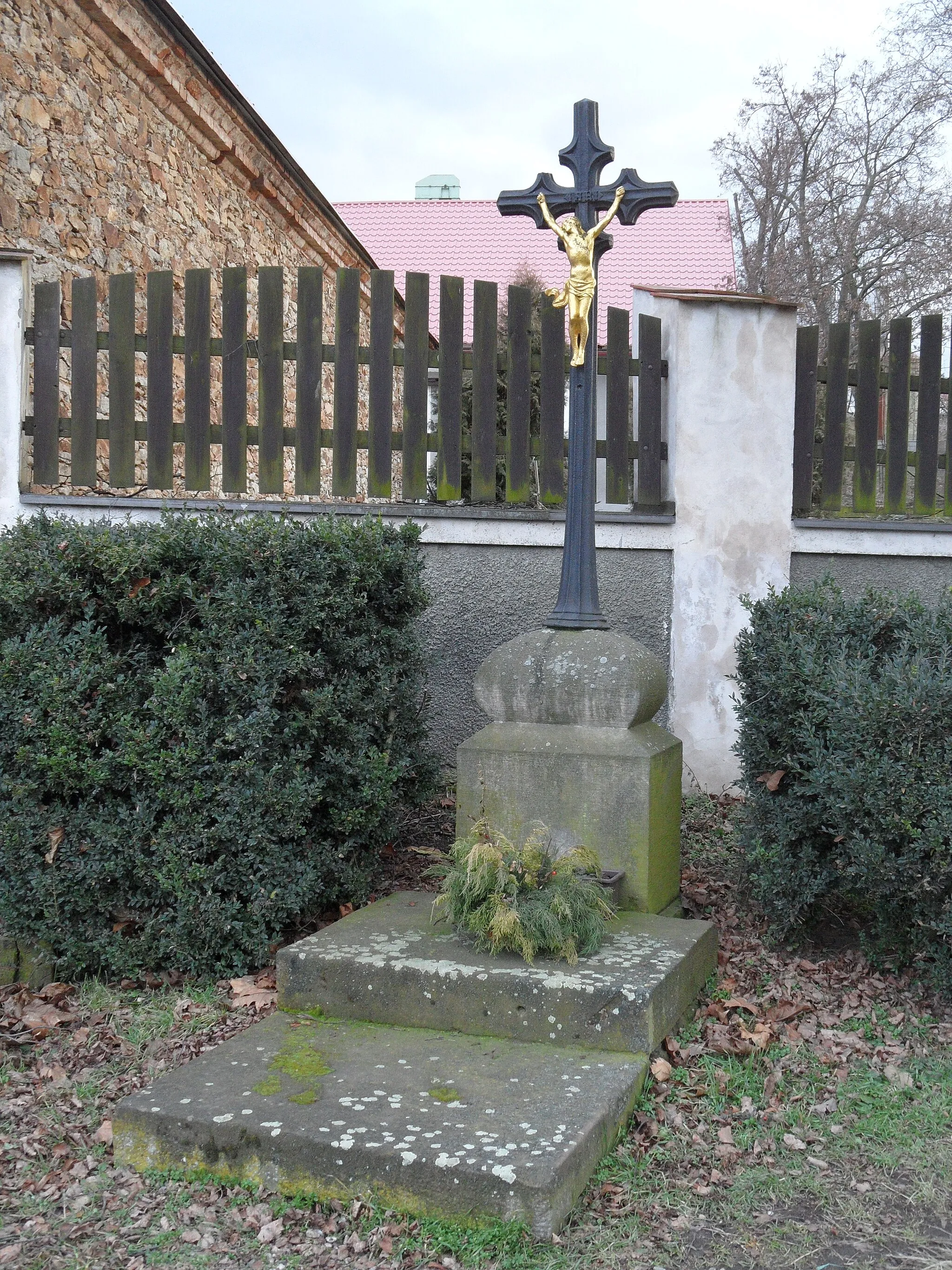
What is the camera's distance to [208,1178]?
2.67 metres

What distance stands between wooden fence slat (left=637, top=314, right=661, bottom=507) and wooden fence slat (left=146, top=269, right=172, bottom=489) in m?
2.53

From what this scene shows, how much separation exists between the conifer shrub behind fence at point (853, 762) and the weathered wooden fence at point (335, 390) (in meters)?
1.94

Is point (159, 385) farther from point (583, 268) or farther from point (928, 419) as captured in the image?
point (928, 419)

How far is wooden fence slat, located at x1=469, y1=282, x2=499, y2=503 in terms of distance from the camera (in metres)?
5.79

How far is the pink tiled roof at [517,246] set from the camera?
1554 cm

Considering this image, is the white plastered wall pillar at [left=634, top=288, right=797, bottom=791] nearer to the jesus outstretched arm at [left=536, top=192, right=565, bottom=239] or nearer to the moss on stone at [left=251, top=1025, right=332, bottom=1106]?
the jesus outstretched arm at [left=536, top=192, right=565, bottom=239]

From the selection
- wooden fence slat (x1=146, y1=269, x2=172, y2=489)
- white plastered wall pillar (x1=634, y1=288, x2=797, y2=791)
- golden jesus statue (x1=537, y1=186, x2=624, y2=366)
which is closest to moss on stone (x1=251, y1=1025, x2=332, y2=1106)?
golden jesus statue (x1=537, y1=186, x2=624, y2=366)

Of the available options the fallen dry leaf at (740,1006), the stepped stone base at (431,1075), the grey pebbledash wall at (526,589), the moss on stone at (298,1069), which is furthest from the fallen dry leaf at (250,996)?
the grey pebbledash wall at (526,589)

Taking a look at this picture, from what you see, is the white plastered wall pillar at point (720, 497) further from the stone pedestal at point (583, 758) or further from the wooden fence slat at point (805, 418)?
the stone pedestal at point (583, 758)

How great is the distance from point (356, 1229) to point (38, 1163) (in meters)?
1.01

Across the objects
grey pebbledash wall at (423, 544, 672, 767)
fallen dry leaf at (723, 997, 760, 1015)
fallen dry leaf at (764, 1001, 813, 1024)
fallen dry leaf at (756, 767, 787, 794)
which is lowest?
fallen dry leaf at (764, 1001, 813, 1024)

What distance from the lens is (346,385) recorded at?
5781 millimetres

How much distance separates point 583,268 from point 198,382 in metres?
2.45

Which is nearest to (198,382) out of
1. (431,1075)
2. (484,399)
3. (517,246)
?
(484,399)
